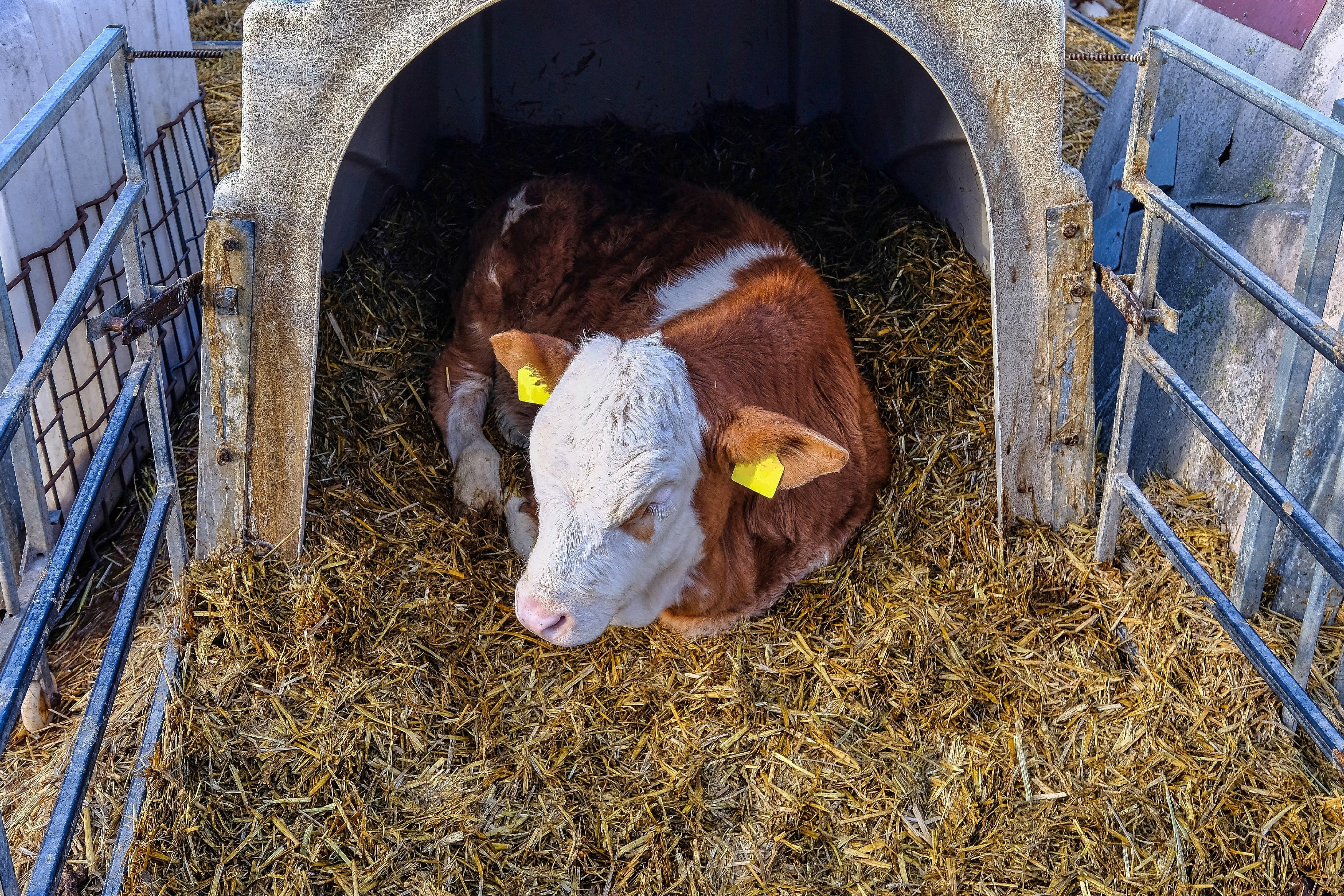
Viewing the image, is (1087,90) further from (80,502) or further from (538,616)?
(80,502)

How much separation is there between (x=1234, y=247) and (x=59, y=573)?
3855 millimetres

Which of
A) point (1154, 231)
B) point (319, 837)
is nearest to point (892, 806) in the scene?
point (319, 837)

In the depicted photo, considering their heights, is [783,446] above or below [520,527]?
above

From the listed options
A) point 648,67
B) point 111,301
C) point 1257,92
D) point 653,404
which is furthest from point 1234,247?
point 111,301

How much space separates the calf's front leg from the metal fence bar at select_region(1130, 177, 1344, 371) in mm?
2546

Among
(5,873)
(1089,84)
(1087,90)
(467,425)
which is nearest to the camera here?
(5,873)

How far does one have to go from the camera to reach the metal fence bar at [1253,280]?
241cm

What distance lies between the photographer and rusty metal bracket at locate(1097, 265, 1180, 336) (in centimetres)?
312

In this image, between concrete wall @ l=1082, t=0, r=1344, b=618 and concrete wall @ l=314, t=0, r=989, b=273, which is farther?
concrete wall @ l=314, t=0, r=989, b=273

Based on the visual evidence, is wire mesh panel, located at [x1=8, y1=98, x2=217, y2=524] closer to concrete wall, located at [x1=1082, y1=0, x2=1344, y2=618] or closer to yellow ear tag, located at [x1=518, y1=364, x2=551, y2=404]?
yellow ear tag, located at [x1=518, y1=364, x2=551, y2=404]

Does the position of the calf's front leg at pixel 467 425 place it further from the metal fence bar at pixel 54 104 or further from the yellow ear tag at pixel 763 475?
the metal fence bar at pixel 54 104

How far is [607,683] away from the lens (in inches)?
135

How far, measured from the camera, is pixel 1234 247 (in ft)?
12.5

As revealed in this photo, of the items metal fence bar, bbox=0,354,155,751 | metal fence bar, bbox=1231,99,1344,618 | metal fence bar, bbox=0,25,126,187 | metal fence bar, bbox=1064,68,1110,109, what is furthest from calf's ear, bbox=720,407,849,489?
metal fence bar, bbox=1064,68,1110,109
